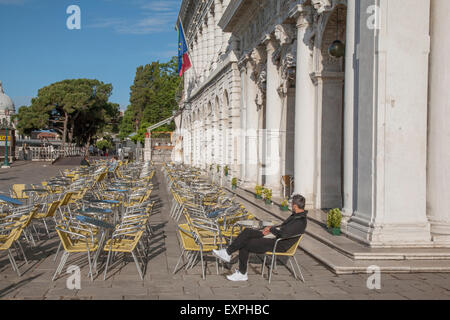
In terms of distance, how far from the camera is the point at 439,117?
8484mm

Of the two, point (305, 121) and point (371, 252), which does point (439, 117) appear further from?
point (305, 121)

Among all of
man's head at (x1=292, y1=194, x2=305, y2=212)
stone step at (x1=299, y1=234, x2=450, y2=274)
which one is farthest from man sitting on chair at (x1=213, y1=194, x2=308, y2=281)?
stone step at (x1=299, y1=234, x2=450, y2=274)

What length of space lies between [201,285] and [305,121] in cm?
726

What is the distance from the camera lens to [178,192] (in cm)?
1294

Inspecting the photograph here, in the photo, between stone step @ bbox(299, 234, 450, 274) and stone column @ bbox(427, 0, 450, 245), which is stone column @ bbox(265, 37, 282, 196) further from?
stone step @ bbox(299, 234, 450, 274)

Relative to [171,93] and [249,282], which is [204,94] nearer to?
[249,282]

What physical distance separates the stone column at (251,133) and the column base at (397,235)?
12232mm

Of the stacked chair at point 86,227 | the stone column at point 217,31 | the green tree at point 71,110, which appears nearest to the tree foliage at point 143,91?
the green tree at point 71,110

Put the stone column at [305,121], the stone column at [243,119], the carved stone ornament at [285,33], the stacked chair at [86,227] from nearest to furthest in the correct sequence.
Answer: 1. the stacked chair at [86,227]
2. the stone column at [305,121]
3. the carved stone ornament at [285,33]
4. the stone column at [243,119]

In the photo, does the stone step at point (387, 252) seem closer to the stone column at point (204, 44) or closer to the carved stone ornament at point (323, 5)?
the carved stone ornament at point (323, 5)

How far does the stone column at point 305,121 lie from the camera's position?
1272 centimetres

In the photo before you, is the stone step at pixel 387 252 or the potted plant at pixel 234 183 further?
the potted plant at pixel 234 183
